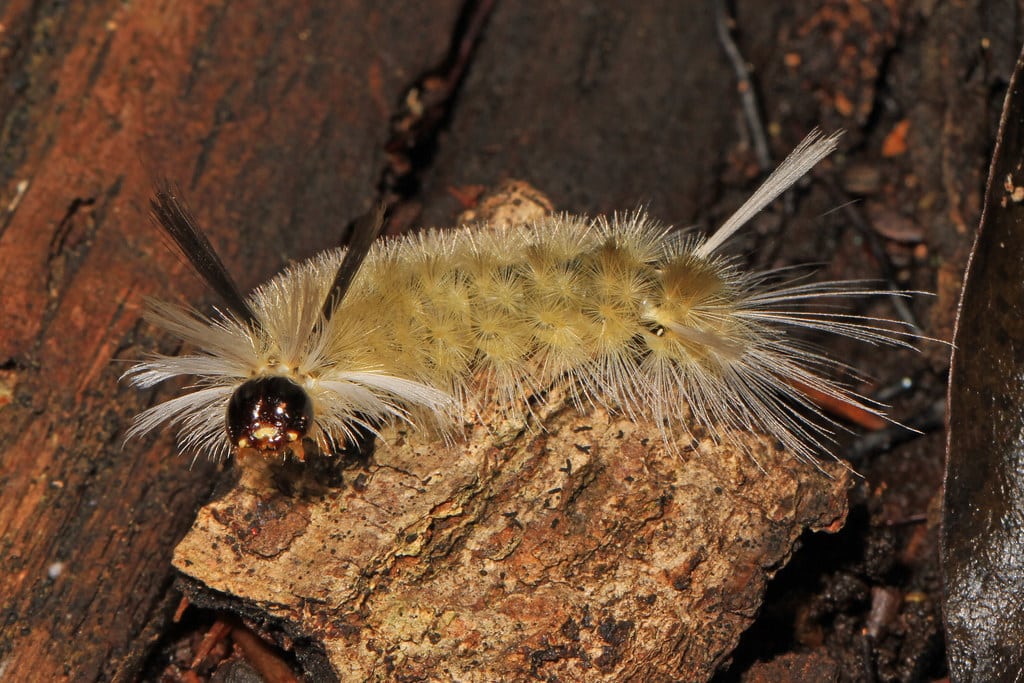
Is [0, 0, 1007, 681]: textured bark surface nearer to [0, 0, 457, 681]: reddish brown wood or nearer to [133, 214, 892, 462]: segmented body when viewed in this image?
[0, 0, 457, 681]: reddish brown wood

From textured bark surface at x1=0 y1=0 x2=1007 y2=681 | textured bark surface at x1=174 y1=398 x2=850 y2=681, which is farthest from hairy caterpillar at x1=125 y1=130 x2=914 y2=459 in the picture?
textured bark surface at x1=0 y1=0 x2=1007 y2=681

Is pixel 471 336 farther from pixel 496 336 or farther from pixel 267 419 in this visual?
pixel 267 419

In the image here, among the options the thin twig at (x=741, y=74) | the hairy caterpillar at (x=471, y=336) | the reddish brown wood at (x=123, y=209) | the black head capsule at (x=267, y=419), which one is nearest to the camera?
the black head capsule at (x=267, y=419)

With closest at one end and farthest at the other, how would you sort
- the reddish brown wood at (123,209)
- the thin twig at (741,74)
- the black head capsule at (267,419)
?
the black head capsule at (267,419) → the reddish brown wood at (123,209) → the thin twig at (741,74)

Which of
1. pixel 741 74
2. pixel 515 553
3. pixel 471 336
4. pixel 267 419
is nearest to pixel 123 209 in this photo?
pixel 267 419

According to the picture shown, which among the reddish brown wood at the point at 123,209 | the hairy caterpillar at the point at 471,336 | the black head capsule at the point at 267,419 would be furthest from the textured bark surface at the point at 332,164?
the black head capsule at the point at 267,419

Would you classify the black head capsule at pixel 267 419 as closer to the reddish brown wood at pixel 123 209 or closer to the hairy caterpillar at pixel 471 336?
the hairy caterpillar at pixel 471 336

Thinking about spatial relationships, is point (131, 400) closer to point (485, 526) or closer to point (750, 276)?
point (485, 526)
